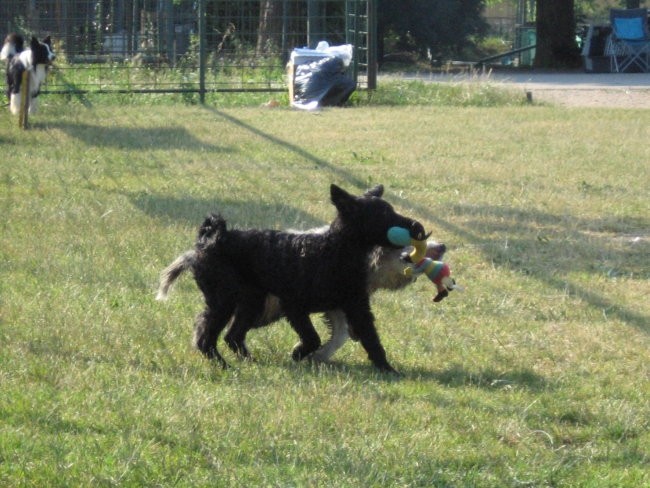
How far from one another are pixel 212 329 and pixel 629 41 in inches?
1078

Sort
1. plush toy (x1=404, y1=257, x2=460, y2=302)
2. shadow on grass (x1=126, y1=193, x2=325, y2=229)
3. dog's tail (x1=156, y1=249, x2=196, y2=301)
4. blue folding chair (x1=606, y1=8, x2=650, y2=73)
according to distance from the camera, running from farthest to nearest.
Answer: blue folding chair (x1=606, y1=8, x2=650, y2=73) → shadow on grass (x1=126, y1=193, x2=325, y2=229) → dog's tail (x1=156, y1=249, x2=196, y2=301) → plush toy (x1=404, y1=257, x2=460, y2=302)

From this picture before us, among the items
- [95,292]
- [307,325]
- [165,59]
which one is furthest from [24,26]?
[307,325]

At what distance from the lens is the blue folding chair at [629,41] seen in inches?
1229

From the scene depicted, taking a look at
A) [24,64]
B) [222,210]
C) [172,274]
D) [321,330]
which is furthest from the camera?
[24,64]

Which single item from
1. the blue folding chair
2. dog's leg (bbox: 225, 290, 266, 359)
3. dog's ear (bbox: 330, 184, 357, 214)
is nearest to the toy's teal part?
dog's ear (bbox: 330, 184, 357, 214)

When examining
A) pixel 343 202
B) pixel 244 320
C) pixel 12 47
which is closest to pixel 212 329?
pixel 244 320

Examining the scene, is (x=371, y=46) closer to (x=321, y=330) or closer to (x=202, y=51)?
(x=202, y=51)

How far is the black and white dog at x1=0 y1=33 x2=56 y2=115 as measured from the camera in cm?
1606

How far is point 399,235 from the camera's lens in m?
6.02

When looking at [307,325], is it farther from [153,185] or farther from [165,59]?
[165,59]

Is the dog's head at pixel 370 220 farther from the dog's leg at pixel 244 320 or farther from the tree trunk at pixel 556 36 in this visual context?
the tree trunk at pixel 556 36

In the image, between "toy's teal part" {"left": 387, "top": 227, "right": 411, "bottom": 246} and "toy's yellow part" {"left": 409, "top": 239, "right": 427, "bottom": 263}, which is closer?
"toy's teal part" {"left": 387, "top": 227, "right": 411, "bottom": 246}

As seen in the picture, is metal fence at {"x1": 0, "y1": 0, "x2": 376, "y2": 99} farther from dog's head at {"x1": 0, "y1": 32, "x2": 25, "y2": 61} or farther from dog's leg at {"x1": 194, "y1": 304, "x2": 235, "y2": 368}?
dog's leg at {"x1": 194, "y1": 304, "x2": 235, "y2": 368}

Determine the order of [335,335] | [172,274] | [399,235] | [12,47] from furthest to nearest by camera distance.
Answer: [12,47] < [172,274] < [335,335] < [399,235]
